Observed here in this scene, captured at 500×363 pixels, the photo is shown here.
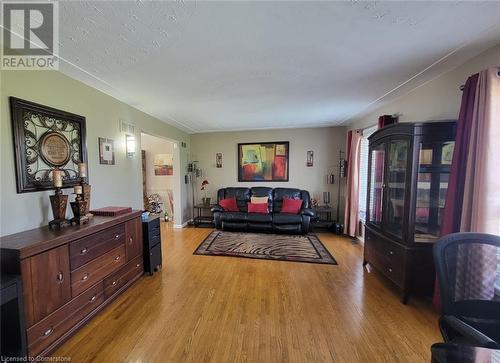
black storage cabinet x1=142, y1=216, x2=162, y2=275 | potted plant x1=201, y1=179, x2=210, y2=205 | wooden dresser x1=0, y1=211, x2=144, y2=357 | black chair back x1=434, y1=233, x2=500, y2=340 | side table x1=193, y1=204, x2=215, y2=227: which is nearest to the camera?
black chair back x1=434, y1=233, x2=500, y2=340

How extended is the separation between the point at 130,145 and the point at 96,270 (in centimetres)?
179

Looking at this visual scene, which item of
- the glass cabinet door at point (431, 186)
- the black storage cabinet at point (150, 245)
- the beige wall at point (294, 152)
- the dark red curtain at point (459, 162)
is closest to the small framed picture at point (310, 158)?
the beige wall at point (294, 152)

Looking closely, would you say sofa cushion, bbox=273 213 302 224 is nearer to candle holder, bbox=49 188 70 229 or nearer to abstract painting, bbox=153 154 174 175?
abstract painting, bbox=153 154 174 175

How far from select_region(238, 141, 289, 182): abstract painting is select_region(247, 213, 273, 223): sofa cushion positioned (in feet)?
3.57

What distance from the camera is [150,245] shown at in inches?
108

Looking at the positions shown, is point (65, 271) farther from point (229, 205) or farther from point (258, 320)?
point (229, 205)

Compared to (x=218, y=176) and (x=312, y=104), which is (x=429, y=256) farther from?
(x=218, y=176)

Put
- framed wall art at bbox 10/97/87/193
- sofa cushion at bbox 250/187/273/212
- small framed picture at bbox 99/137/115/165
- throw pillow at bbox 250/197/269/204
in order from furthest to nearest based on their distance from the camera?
sofa cushion at bbox 250/187/273/212, throw pillow at bbox 250/197/269/204, small framed picture at bbox 99/137/115/165, framed wall art at bbox 10/97/87/193

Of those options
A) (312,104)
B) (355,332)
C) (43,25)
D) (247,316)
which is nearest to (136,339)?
(247,316)

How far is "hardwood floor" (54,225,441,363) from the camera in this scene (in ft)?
5.18

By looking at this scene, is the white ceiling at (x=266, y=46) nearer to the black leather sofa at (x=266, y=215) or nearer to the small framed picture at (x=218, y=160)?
the black leather sofa at (x=266, y=215)

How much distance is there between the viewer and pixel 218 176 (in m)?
5.58

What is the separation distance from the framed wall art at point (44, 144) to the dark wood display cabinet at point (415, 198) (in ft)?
11.5

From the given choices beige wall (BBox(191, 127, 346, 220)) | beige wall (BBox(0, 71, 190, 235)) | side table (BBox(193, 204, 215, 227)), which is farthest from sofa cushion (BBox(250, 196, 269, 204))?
beige wall (BBox(0, 71, 190, 235))
